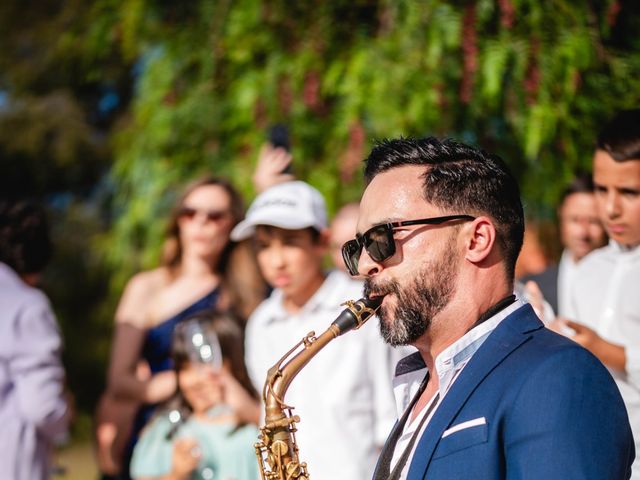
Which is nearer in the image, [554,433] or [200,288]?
[554,433]

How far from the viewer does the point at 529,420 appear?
188 centimetres

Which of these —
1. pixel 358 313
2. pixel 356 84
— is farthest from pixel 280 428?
pixel 356 84

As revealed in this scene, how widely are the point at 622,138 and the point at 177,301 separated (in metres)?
2.61

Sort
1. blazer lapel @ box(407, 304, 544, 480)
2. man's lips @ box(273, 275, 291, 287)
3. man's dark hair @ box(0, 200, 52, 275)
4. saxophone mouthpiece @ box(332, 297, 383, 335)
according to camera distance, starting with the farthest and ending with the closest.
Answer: man's dark hair @ box(0, 200, 52, 275)
man's lips @ box(273, 275, 291, 287)
saxophone mouthpiece @ box(332, 297, 383, 335)
blazer lapel @ box(407, 304, 544, 480)

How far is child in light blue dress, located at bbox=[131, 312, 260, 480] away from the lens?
168 inches

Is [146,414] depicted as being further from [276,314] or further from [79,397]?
[79,397]

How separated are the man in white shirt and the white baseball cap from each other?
1.56 m

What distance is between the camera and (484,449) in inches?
75.7

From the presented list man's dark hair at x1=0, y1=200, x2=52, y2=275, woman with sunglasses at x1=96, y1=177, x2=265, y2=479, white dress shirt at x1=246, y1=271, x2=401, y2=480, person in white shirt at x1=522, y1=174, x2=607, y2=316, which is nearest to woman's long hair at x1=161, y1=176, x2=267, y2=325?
woman with sunglasses at x1=96, y1=177, x2=265, y2=479

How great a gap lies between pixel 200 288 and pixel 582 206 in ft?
6.98

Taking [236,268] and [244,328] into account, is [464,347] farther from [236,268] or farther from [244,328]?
[236,268]

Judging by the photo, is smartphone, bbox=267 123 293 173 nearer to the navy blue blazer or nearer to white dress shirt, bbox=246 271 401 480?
white dress shirt, bbox=246 271 401 480

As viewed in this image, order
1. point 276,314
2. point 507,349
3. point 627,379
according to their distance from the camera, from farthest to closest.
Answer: point 276,314 → point 627,379 → point 507,349

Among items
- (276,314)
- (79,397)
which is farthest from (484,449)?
(79,397)
